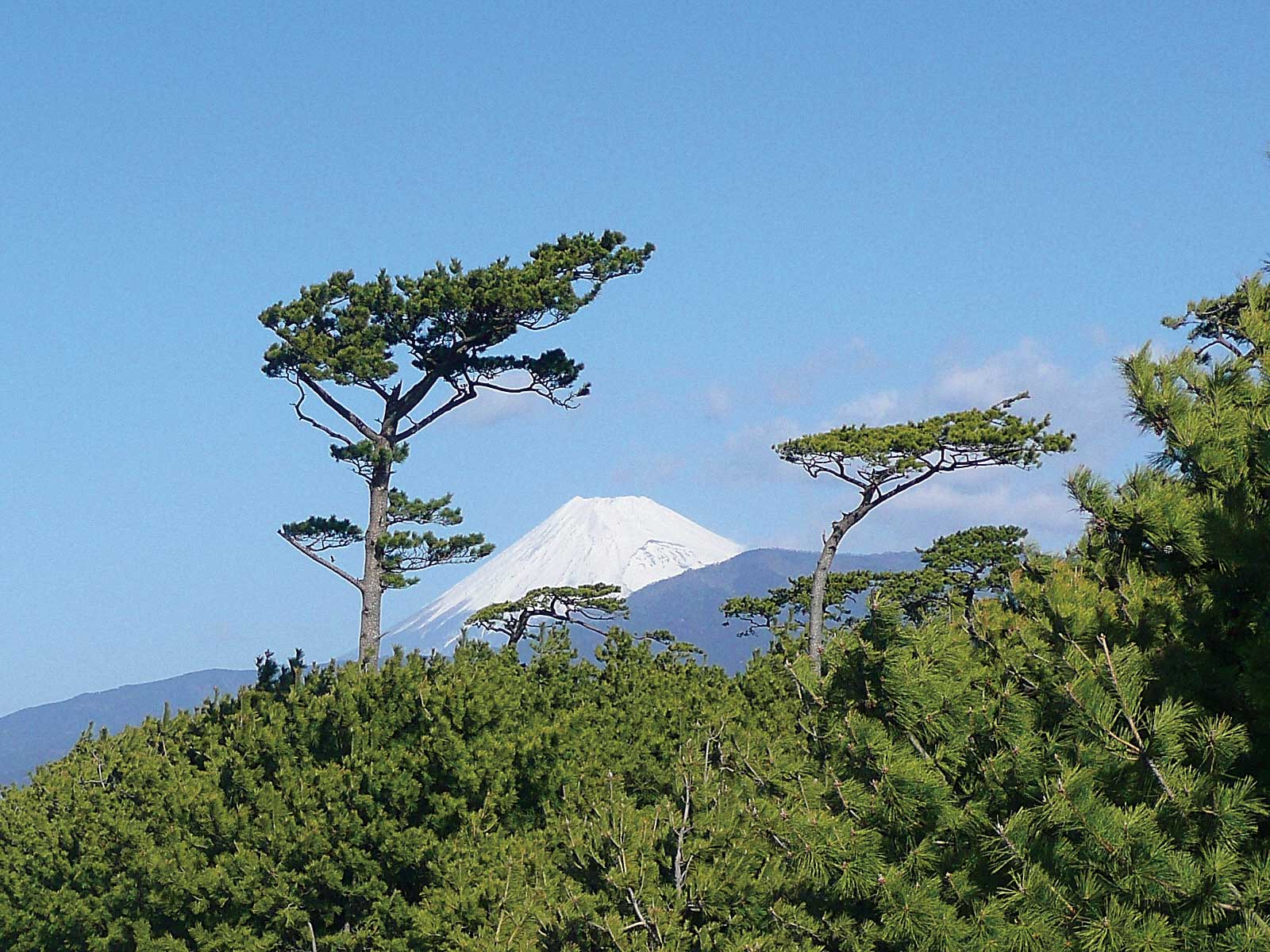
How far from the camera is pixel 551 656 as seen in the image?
71.5 ft

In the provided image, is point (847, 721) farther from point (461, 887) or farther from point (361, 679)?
point (361, 679)

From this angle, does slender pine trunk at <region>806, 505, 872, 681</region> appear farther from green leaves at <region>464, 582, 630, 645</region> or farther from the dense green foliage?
the dense green foliage

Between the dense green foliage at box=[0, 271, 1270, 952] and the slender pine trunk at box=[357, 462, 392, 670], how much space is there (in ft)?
51.2

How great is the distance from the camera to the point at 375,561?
34000 mm

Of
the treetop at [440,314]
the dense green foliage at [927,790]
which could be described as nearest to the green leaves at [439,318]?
the treetop at [440,314]

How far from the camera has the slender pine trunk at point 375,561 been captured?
33.6 meters

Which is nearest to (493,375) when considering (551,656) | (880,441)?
(880,441)

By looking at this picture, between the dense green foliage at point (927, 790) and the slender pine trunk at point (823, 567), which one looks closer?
the dense green foliage at point (927, 790)

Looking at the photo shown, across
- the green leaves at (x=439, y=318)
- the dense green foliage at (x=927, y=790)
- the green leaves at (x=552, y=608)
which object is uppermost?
the green leaves at (x=439, y=318)

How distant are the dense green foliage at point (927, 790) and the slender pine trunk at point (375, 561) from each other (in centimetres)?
1561

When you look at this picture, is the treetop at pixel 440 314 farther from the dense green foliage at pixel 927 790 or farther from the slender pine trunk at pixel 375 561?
the dense green foliage at pixel 927 790

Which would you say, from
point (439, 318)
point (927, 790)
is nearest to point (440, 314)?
→ point (439, 318)

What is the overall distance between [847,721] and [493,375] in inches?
1056

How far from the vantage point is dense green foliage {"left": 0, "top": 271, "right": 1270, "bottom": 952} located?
7855mm
